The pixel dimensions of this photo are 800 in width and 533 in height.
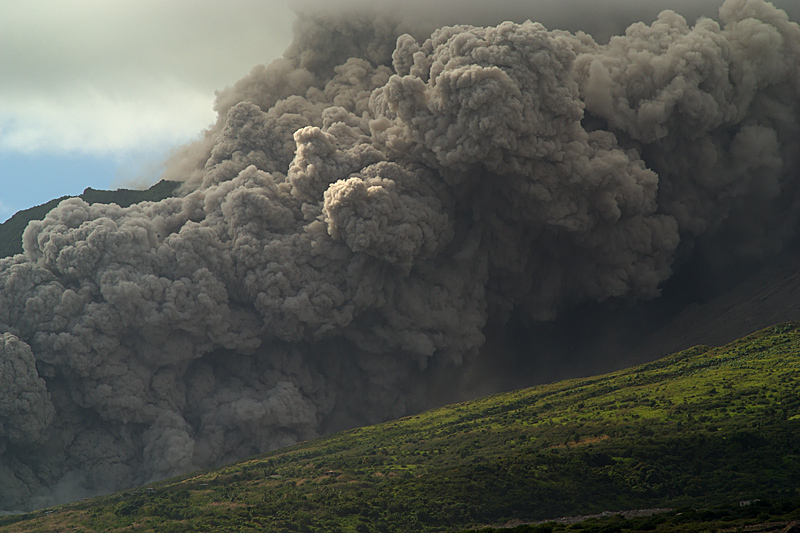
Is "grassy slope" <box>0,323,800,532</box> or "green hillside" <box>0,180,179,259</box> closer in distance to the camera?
"grassy slope" <box>0,323,800,532</box>

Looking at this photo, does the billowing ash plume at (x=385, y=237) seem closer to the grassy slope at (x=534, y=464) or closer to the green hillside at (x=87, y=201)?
the green hillside at (x=87, y=201)

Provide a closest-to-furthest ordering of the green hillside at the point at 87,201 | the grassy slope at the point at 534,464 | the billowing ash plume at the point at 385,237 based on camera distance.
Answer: the grassy slope at the point at 534,464 → the billowing ash plume at the point at 385,237 → the green hillside at the point at 87,201

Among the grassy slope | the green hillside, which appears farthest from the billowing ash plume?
the grassy slope

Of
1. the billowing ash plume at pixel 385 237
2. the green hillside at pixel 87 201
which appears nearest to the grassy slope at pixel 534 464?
the billowing ash plume at pixel 385 237

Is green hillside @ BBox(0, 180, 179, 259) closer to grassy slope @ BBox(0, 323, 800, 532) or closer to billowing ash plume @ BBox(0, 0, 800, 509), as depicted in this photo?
billowing ash plume @ BBox(0, 0, 800, 509)

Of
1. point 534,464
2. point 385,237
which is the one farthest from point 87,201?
point 534,464

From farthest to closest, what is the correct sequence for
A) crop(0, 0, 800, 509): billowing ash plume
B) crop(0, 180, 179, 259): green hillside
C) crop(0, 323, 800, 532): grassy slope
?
crop(0, 180, 179, 259): green hillside
crop(0, 0, 800, 509): billowing ash plume
crop(0, 323, 800, 532): grassy slope
